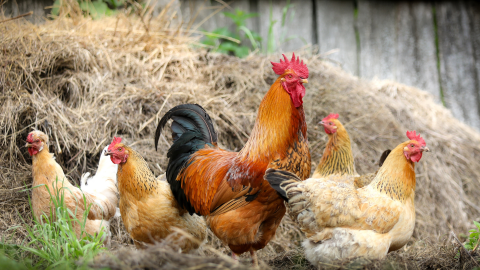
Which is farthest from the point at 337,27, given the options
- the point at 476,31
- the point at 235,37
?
the point at 476,31

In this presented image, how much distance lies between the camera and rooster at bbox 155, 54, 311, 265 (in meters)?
2.92

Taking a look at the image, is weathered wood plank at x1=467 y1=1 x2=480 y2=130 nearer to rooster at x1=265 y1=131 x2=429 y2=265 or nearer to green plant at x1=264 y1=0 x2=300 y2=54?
green plant at x1=264 y1=0 x2=300 y2=54

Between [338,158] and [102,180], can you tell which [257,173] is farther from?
[102,180]

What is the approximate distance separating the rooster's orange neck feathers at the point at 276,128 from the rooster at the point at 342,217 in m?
0.27

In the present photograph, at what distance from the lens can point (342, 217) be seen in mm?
→ 2787

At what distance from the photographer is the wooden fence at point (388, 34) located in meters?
6.01

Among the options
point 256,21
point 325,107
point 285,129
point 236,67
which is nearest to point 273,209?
point 285,129

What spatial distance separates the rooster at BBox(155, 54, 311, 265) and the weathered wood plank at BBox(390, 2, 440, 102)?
12.9 feet

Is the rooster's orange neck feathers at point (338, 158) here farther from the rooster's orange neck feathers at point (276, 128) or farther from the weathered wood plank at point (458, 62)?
the weathered wood plank at point (458, 62)

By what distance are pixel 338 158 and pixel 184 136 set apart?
5.23ft

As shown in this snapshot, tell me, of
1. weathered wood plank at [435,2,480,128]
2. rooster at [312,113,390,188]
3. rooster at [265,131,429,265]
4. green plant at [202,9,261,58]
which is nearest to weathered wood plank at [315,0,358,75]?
green plant at [202,9,261,58]

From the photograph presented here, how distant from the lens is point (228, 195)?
2990 mm

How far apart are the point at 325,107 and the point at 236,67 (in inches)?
52.8

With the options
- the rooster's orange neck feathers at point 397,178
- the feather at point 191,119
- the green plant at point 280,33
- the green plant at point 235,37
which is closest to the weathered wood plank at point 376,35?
the green plant at point 280,33
